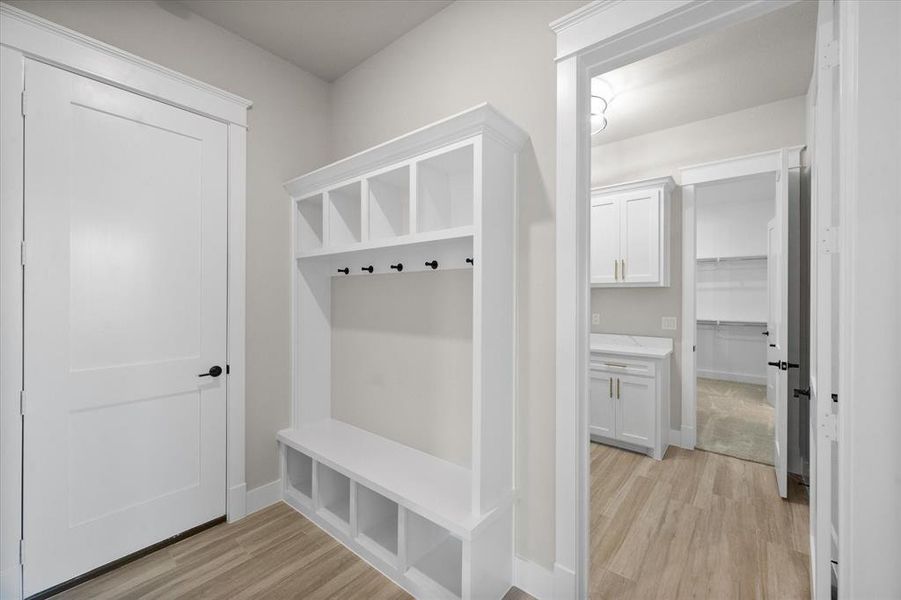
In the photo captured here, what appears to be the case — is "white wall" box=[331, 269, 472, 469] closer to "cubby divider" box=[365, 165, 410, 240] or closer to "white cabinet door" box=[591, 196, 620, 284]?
"cubby divider" box=[365, 165, 410, 240]

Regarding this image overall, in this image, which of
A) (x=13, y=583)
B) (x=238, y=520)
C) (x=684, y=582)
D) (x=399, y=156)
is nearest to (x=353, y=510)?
(x=238, y=520)

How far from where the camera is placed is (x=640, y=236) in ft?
11.9

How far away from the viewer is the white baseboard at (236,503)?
2.27m

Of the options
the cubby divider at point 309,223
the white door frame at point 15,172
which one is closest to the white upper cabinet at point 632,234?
the cubby divider at point 309,223

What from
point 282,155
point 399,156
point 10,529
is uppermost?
point 282,155

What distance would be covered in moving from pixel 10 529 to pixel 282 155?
233 cm

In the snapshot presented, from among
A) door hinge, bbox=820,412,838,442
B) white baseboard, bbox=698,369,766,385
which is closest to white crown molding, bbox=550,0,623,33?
door hinge, bbox=820,412,838,442

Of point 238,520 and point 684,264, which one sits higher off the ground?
point 684,264

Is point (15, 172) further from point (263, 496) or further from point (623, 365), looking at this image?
point (623, 365)

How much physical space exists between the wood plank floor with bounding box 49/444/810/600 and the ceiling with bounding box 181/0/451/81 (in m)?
3.00

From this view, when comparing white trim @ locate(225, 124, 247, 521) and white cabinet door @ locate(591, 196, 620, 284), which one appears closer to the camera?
white trim @ locate(225, 124, 247, 521)

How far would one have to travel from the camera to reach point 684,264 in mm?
3518

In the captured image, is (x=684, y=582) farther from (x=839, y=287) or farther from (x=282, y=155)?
(x=282, y=155)

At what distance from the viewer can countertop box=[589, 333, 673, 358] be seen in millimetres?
3324
